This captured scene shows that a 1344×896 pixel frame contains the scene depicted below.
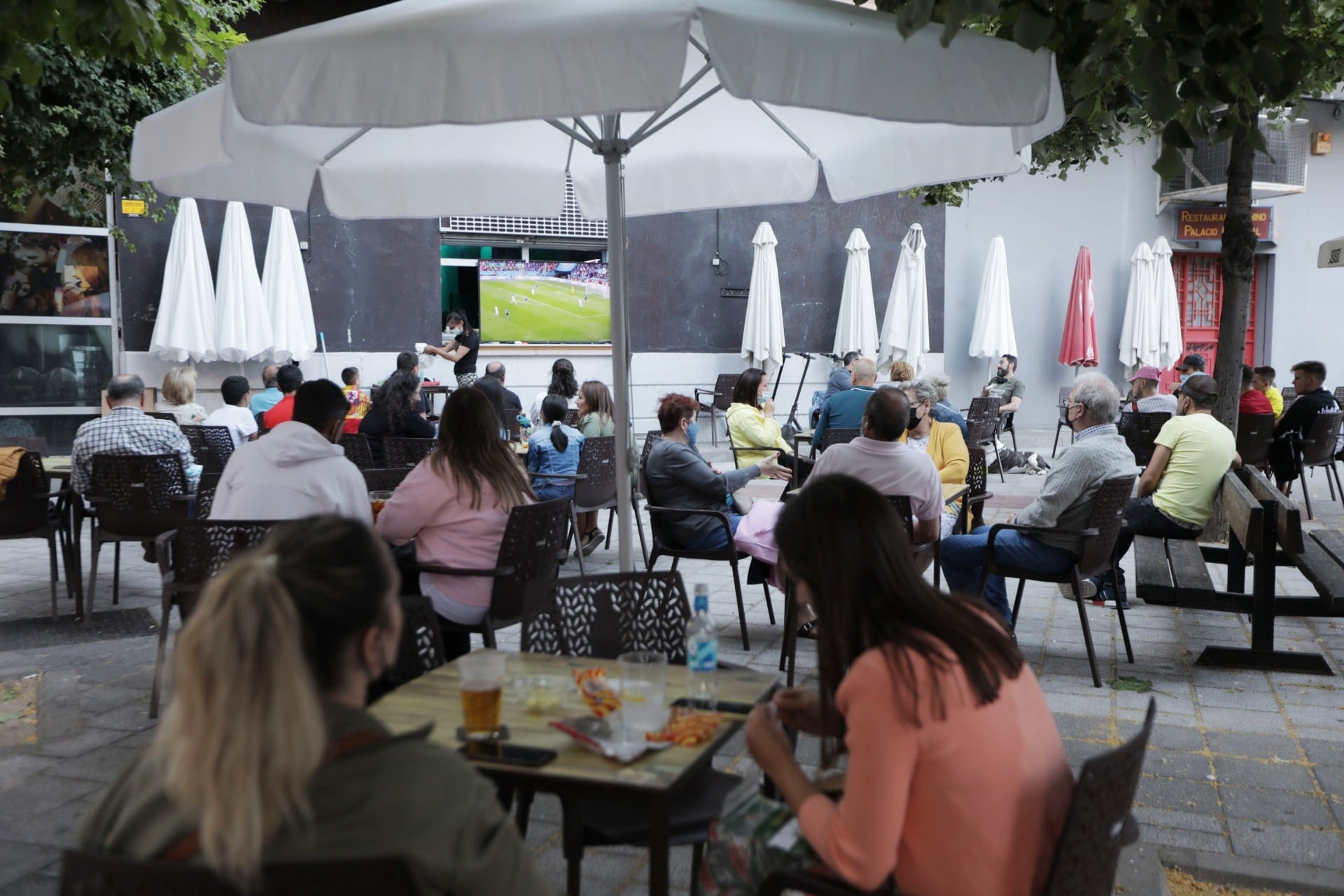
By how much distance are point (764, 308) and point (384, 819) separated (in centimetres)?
1395

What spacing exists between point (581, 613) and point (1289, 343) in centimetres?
2042

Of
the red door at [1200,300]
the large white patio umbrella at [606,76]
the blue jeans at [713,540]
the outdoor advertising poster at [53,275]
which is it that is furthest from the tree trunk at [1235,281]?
the red door at [1200,300]

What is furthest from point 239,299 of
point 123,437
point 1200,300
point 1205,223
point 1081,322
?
point 1200,300

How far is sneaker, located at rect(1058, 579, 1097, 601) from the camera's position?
5.81m

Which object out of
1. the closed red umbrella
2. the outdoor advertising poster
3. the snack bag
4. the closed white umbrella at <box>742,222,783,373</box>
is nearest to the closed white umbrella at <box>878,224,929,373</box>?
the closed white umbrella at <box>742,222,783,373</box>

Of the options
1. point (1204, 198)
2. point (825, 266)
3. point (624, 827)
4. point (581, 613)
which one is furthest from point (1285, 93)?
point (1204, 198)

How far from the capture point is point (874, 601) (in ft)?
6.40

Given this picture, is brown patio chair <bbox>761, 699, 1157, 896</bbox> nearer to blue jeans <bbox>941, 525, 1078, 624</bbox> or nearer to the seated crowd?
the seated crowd

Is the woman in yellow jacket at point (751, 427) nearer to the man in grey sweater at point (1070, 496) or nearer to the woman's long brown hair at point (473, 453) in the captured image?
the man in grey sweater at point (1070, 496)

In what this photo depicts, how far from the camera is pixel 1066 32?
12.5ft

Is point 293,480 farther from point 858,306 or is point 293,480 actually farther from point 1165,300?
point 1165,300

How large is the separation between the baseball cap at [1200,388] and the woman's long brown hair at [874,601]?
209 inches

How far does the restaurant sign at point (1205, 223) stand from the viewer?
64.1ft

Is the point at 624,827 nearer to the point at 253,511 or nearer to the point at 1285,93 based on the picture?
the point at 253,511
